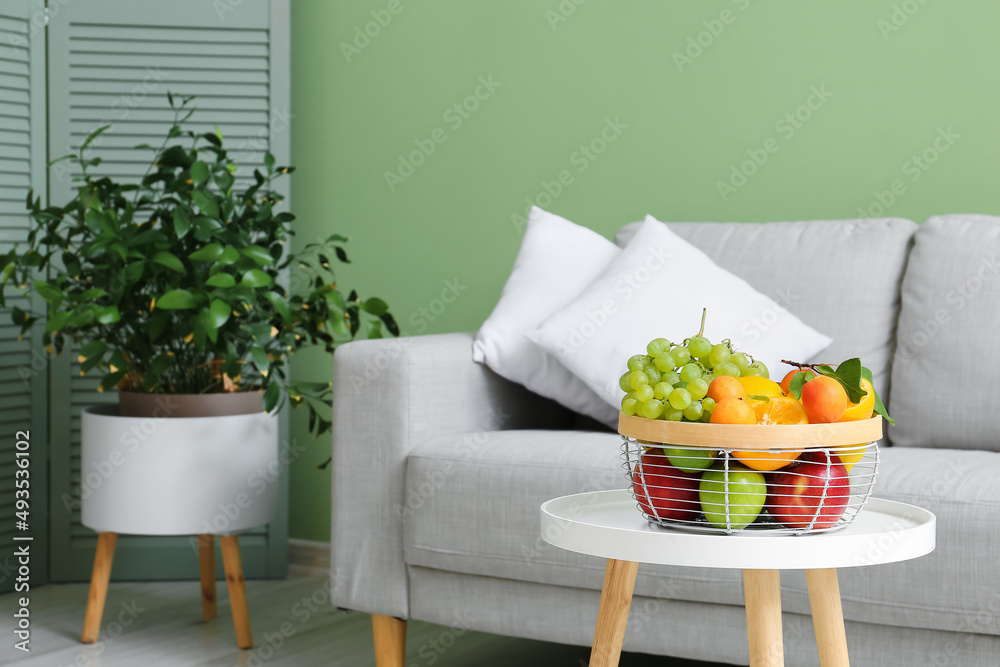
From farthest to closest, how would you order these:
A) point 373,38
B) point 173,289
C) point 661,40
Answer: point 373,38, point 661,40, point 173,289

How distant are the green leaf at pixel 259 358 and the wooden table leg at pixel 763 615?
1231 millimetres

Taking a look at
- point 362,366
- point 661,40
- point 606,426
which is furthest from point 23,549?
point 661,40

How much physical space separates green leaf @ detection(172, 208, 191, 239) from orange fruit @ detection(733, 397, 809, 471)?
4.67 feet

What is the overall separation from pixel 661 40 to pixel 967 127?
0.71 meters

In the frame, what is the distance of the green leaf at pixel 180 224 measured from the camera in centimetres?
206

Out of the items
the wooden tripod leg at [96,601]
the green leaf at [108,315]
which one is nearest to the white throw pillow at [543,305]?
the green leaf at [108,315]

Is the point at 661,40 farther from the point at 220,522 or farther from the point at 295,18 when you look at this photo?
the point at 220,522

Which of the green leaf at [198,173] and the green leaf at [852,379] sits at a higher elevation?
the green leaf at [198,173]

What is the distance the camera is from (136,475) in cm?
212

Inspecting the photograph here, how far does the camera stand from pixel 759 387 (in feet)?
3.22

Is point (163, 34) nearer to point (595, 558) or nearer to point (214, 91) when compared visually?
point (214, 91)

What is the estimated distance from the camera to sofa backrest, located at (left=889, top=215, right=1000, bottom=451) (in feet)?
5.95

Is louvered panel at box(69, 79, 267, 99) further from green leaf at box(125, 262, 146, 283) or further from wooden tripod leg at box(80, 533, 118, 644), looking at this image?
wooden tripod leg at box(80, 533, 118, 644)

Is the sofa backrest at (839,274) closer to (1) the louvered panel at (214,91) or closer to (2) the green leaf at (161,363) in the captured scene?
(2) the green leaf at (161,363)
